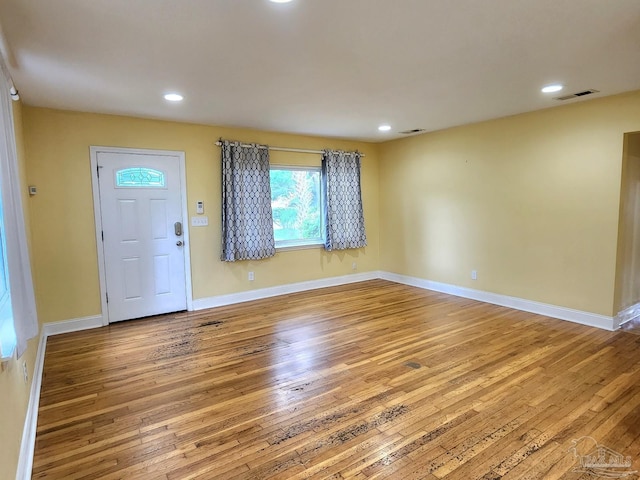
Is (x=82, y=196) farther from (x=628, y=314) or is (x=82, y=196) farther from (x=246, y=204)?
(x=628, y=314)

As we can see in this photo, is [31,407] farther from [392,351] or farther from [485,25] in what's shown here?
[485,25]

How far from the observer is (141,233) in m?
4.55

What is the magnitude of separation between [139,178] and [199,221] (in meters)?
0.89

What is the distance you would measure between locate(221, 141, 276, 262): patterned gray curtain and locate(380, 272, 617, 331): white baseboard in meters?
2.52

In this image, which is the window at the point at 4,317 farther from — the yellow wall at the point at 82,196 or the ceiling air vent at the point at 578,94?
the ceiling air vent at the point at 578,94

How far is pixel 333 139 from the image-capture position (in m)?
6.05

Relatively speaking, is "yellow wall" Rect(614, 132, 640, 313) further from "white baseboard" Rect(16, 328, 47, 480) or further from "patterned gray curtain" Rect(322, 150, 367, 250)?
"white baseboard" Rect(16, 328, 47, 480)

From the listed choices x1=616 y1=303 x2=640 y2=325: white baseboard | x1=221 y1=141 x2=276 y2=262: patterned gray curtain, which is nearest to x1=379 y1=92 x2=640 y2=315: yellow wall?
x1=616 y1=303 x2=640 y2=325: white baseboard

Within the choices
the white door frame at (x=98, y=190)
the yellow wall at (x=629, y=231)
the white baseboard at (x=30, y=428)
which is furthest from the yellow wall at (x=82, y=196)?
the yellow wall at (x=629, y=231)

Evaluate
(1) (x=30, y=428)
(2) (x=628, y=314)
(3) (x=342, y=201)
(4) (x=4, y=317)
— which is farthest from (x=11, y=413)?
(2) (x=628, y=314)

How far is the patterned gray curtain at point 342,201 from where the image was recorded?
5977 mm

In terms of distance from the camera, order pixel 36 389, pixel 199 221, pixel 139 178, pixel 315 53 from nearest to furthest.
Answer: pixel 315 53, pixel 36 389, pixel 139 178, pixel 199 221

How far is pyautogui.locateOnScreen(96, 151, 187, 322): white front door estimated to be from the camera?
4.36 meters

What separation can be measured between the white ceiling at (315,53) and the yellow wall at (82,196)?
1.17 feet
